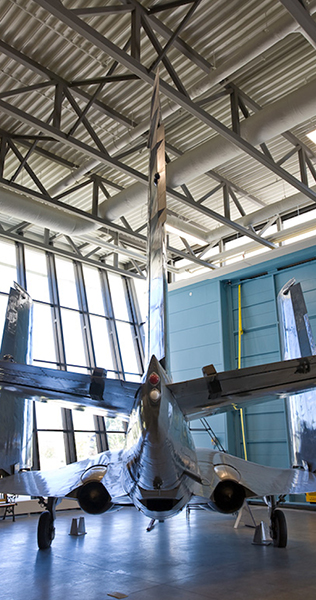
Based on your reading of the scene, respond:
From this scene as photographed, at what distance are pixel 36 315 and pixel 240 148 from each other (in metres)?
10.8

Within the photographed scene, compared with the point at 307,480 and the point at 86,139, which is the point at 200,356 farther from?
the point at 307,480

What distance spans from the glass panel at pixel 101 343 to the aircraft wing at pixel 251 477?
11.9 meters

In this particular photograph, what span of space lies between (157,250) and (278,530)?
572 cm

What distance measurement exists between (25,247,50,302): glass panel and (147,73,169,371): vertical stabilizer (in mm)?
13681

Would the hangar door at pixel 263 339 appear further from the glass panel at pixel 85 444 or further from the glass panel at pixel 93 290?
the glass panel at pixel 93 290

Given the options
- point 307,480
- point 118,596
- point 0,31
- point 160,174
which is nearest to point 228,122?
point 0,31

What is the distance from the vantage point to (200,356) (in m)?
19.9

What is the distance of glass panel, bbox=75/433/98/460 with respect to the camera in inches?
674

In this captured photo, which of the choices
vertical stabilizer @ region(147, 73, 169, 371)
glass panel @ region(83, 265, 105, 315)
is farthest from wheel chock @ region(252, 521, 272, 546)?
glass panel @ region(83, 265, 105, 315)

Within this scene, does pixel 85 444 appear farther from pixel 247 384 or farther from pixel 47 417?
pixel 247 384

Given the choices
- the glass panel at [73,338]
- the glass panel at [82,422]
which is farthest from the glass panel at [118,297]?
the glass panel at [82,422]

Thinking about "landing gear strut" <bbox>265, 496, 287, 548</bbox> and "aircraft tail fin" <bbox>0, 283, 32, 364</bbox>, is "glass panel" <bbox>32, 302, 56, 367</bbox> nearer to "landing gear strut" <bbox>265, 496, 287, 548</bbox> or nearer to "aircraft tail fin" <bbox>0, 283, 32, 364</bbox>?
"aircraft tail fin" <bbox>0, 283, 32, 364</bbox>

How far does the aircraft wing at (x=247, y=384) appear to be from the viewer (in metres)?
5.21

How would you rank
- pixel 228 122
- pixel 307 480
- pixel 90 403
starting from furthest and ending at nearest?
pixel 228 122, pixel 307 480, pixel 90 403
